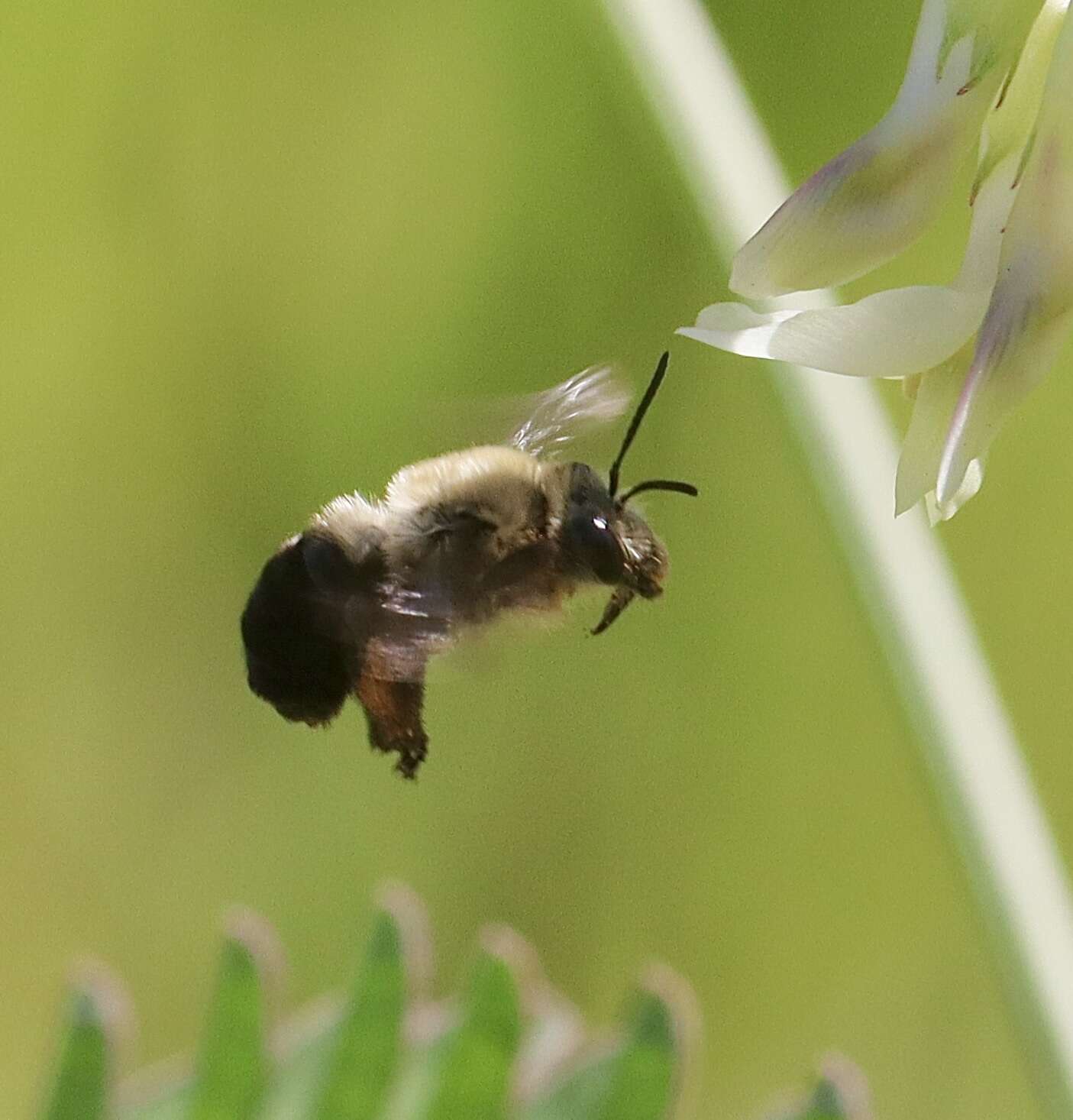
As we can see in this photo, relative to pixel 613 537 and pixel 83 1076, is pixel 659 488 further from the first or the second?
pixel 83 1076

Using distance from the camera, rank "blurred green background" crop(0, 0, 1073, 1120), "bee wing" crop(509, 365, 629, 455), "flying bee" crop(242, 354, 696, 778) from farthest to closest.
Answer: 1. "blurred green background" crop(0, 0, 1073, 1120)
2. "bee wing" crop(509, 365, 629, 455)
3. "flying bee" crop(242, 354, 696, 778)

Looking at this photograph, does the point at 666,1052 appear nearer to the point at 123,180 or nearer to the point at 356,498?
the point at 356,498

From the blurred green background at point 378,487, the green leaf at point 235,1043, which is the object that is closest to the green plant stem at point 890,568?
the green leaf at point 235,1043

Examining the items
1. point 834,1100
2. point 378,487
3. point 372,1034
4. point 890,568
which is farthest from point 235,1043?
point 378,487

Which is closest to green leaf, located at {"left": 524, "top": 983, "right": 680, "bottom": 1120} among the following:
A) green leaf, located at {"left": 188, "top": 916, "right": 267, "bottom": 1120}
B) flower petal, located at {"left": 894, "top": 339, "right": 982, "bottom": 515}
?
green leaf, located at {"left": 188, "top": 916, "right": 267, "bottom": 1120}

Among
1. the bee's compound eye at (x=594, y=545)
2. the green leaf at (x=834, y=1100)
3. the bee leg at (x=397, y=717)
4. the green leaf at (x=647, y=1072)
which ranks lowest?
the green leaf at (x=834, y=1100)

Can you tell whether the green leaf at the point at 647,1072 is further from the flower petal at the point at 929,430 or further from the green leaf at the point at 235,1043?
the flower petal at the point at 929,430

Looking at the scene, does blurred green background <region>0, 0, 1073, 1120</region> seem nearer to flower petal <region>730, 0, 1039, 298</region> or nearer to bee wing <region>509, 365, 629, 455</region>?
bee wing <region>509, 365, 629, 455</region>
